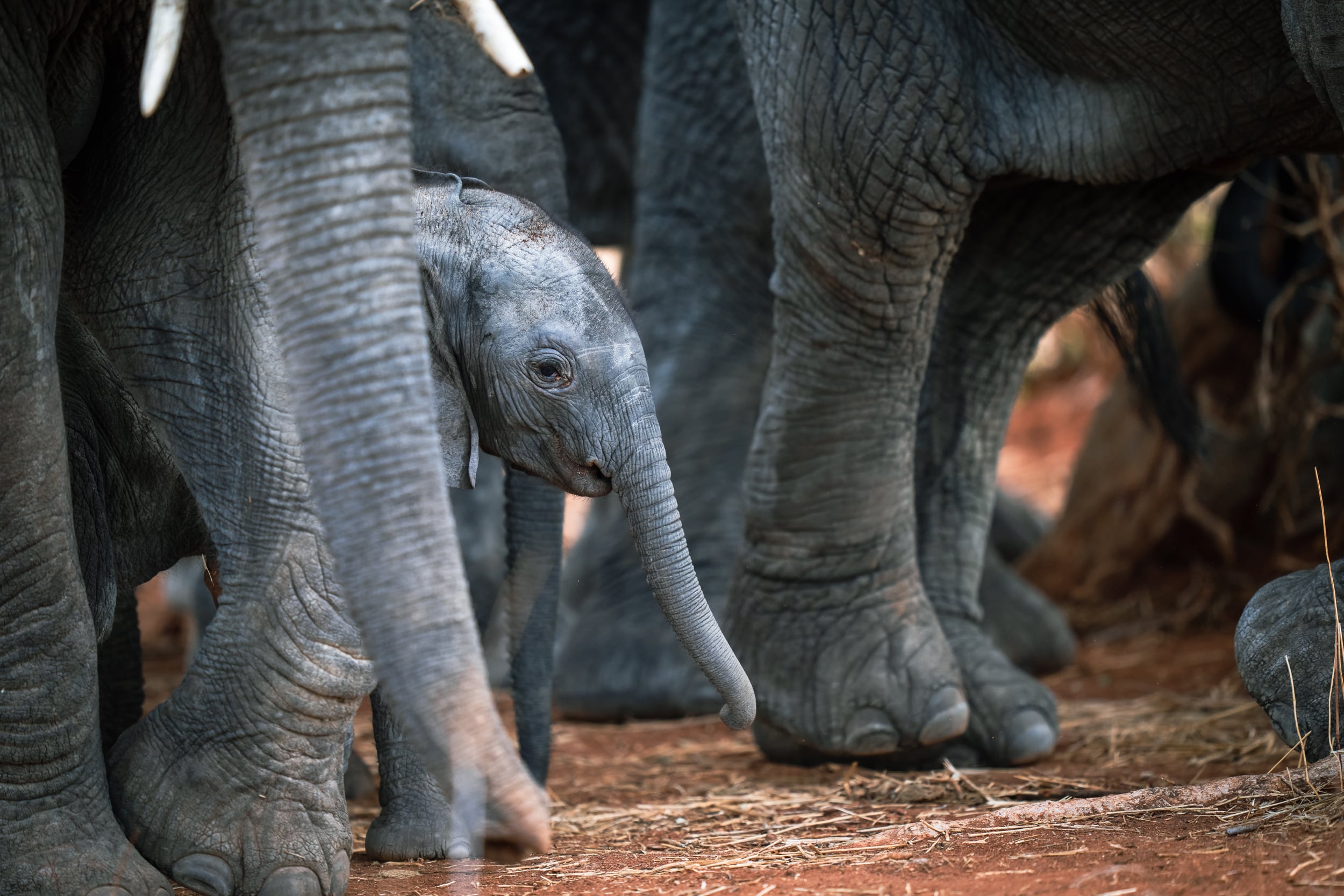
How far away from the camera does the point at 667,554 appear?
2.41 metres

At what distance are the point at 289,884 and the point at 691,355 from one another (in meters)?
2.56

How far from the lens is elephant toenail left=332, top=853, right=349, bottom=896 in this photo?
2.31 meters

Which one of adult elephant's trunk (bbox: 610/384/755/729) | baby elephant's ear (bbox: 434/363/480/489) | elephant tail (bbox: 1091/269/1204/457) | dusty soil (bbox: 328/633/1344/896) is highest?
elephant tail (bbox: 1091/269/1204/457)

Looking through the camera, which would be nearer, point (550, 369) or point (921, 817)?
point (550, 369)

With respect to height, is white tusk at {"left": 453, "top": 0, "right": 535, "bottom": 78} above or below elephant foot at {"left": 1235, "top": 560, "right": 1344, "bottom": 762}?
above

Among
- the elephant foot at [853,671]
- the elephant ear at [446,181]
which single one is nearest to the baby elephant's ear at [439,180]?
the elephant ear at [446,181]

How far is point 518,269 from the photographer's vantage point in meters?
2.47

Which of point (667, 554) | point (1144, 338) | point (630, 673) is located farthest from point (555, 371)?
point (1144, 338)

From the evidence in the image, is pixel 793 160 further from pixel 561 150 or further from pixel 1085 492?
pixel 1085 492

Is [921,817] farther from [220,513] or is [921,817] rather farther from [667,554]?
[220,513]

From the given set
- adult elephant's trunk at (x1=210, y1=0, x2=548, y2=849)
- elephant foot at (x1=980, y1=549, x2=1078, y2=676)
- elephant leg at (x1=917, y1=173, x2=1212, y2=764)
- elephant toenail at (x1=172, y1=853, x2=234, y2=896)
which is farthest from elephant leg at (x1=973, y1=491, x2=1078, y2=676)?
adult elephant's trunk at (x1=210, y1=0, x2=548, y2=849)

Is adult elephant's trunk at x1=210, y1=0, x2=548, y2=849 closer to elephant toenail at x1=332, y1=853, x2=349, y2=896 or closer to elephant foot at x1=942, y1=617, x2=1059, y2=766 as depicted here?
elephant toenail at x1=332, y1=853, x2=349, y2=896

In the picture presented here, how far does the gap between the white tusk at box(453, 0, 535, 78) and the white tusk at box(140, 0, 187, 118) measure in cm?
36

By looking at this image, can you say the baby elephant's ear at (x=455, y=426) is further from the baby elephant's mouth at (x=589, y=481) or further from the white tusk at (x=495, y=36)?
the white tusk at (x=495, y=36)
